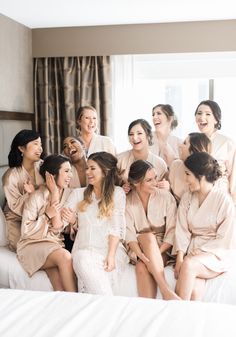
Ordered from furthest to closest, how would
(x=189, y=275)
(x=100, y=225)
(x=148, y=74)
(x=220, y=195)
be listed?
(x=148, y=74) < (x=100, y=225) < (x=220, y=195) < (x=189, y=275)

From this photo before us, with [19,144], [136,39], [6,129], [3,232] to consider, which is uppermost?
[136,39]

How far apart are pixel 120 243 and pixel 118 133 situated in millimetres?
1697

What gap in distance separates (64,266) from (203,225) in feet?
3.17

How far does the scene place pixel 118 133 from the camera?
477cm

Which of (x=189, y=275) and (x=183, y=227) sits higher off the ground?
(x=183, y=227)

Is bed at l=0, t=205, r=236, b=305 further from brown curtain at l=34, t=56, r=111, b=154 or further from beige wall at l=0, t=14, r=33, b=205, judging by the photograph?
brown curtain at l=34, t=56, r=111, b=154

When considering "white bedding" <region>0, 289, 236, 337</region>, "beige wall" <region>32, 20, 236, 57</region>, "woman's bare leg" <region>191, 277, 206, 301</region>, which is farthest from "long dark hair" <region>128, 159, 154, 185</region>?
"beige wall" <region>32, 20, 236, 57</region>

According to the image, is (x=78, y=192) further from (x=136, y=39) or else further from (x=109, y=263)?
(x=136, y=39)

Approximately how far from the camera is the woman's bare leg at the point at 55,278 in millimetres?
3143

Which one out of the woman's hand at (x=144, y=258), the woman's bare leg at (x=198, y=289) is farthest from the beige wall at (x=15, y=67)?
the woman's bare leg at (x=198, y=289)

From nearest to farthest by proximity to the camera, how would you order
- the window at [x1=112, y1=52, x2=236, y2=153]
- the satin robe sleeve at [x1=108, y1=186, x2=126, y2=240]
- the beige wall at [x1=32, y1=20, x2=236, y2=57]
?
the satin robe sleeve at [x1=108, y1=186, x2=126, y2=240], the beige wall at [x1=32, y1=20, x2=236, y2=57], the window at [x1=112, y1=52, x2=236, y2=153]

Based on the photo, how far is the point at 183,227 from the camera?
324 cm

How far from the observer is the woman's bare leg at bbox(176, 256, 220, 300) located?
293 cm

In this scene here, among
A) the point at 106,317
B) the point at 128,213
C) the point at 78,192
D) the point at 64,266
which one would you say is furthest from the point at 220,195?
the point at 106,317
